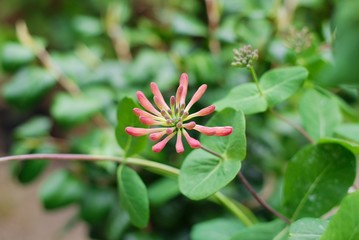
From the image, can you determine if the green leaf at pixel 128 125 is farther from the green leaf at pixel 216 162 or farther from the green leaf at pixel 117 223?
the green leaf at pixel 117 223

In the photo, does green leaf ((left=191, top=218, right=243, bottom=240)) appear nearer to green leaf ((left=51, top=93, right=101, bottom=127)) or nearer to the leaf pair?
the leaf pair

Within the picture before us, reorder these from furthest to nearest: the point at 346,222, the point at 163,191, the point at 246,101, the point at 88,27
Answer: the point at 88,27, the point at 163,191, the point at 246,101, the point at 346,222

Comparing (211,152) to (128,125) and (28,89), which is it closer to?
(128,125)

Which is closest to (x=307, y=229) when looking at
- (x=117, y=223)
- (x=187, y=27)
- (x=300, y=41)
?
(x=300, y=41)

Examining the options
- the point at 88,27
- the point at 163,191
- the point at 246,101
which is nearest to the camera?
the point at 246,101

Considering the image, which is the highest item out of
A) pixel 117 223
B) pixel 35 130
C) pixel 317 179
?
pixel 317 179

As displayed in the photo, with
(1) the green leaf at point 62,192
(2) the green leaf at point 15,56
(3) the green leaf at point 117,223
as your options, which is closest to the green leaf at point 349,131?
(3) the green leaf at point 117,223
